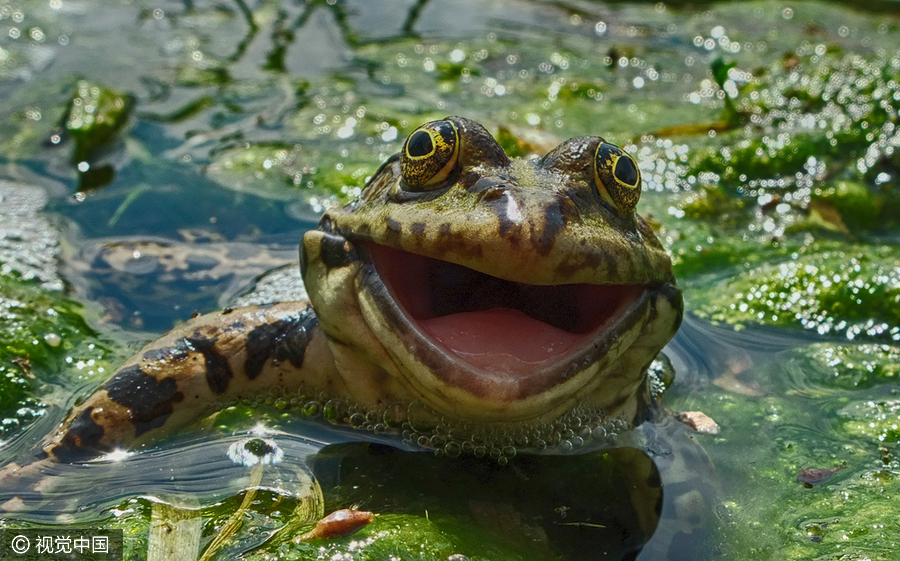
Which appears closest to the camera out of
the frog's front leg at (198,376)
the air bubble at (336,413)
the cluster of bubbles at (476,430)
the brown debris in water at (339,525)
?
the brown debris in water at (339,525)

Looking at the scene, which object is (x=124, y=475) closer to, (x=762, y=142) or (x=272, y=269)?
(x=272, y=269)

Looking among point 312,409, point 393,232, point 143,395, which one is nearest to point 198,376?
point 143,395

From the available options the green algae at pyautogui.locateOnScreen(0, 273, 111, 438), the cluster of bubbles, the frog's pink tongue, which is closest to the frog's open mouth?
the frog's pink tongue

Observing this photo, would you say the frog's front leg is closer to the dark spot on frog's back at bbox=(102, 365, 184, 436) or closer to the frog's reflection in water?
the dark spot on frog's back at bbox=(102, 365, 184, 436)

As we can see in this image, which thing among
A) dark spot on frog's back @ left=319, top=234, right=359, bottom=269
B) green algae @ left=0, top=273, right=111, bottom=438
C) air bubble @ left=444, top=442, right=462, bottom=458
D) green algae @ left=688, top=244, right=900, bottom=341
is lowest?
green algae @ left=0, top=273, right=111, bottom=438

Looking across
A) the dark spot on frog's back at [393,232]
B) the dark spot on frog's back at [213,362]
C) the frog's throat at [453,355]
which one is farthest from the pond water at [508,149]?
the dark spot on frog's back at [393,232]

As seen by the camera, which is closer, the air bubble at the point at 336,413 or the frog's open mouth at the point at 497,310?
the frog's open mouth at the point at 497,310

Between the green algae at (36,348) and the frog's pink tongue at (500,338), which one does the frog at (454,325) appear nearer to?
the frog's pink tongue at (500,338)

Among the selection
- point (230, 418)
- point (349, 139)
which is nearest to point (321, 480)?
point (230, 418)
